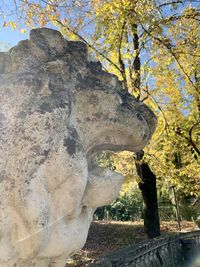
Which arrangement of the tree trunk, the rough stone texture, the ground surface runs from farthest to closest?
1. the ground surface
2. the tree trunk
3. the rough stone texture

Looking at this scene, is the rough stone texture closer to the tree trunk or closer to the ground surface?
the tree trunk

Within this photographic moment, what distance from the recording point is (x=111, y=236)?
18.5 m

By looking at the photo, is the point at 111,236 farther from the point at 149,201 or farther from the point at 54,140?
the point at 54,140

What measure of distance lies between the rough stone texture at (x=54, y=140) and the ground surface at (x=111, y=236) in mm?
13436

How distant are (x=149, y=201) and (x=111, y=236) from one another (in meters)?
5.50

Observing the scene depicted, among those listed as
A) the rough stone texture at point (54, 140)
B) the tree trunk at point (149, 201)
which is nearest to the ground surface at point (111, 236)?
the tree trunk at point (149, 201)

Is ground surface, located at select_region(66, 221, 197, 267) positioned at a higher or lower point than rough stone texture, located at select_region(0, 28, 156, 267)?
lower

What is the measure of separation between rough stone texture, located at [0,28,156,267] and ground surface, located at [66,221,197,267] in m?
13.4

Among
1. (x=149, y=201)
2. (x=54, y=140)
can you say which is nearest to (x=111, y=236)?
(x=149, y=201)

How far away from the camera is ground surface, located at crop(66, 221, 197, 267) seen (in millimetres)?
16094

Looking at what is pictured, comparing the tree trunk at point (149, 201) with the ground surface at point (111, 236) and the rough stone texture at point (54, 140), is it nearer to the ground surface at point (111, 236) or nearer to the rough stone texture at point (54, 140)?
the ground surface at point (111, 236)

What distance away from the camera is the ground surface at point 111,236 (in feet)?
52.8

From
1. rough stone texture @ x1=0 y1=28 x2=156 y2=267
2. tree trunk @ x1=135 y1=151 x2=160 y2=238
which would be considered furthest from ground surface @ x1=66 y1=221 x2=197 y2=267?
rough stone texture @ x1=0 y1=28 x2=156 y2=267

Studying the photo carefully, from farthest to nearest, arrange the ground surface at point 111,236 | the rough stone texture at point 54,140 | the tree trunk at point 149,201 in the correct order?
the ground surface at point 111,236, the tree trunk at point 149,201, the rough stone texture at point 54,140
